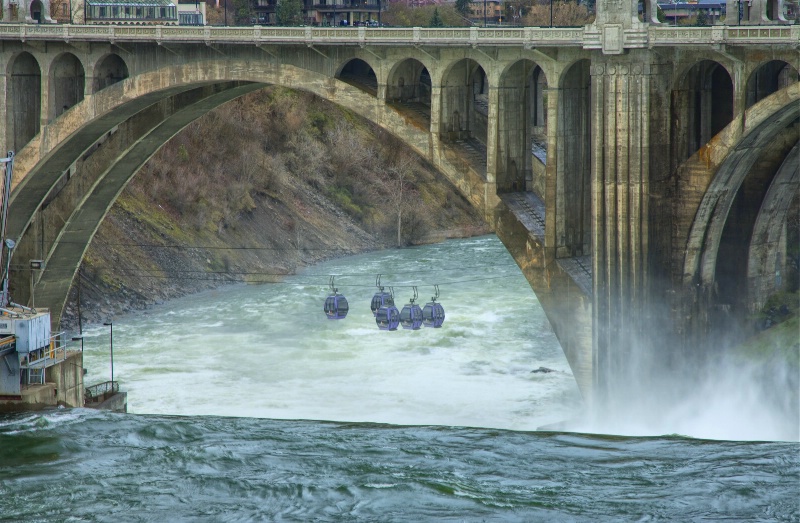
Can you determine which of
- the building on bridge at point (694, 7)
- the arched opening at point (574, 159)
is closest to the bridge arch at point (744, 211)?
the arched opening at point (574, 159)

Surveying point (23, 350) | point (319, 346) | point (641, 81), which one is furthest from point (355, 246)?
point (641, 81)

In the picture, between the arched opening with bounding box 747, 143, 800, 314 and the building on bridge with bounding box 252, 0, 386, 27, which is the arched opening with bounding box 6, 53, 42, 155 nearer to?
the building on bridge with bounding box 252, 0, 386, 27

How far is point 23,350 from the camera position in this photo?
43.4m

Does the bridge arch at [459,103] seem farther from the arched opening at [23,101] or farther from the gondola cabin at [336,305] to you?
the arched opening at [23,101]

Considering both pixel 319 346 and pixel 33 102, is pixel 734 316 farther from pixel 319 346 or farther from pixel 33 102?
pixel 33 102

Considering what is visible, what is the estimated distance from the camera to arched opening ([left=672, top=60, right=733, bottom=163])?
1512 inches

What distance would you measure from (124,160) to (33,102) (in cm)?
440

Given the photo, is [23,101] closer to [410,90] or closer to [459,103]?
[410,90]

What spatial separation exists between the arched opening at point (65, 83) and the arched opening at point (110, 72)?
0.80 metres

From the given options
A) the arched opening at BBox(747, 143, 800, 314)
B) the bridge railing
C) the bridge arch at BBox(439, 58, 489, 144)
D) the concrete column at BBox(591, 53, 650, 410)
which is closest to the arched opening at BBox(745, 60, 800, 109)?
the arched opening at BBox(747, 143, 800, 314)

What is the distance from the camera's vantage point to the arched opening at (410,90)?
1722 inches

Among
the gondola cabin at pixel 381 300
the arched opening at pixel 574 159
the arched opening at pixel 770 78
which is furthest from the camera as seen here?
the gondola cabin at pixel 381 300

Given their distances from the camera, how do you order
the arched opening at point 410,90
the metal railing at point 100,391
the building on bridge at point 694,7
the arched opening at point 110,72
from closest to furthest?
the arched opening at point 410,90, the metal railing at point 100,391, the arched opening at point 110,72, the building on bridge at point 694,7

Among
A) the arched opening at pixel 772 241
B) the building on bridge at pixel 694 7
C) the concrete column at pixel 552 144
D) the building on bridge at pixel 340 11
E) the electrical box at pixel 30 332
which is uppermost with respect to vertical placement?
the building on bridge at pixel 340 11
